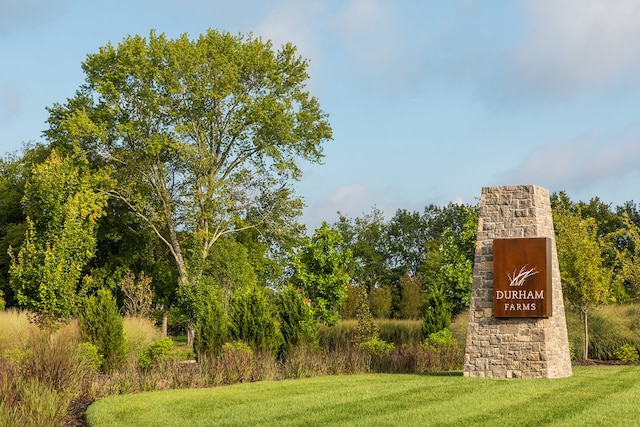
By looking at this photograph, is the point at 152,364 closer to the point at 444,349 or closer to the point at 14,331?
the point at 14,331

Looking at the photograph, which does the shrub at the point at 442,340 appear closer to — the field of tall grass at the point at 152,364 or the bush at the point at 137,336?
the field of tall grass at the point at 152,364

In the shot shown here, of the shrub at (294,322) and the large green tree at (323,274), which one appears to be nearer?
the shrub at (294,322)

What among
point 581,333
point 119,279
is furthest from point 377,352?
point 119,279

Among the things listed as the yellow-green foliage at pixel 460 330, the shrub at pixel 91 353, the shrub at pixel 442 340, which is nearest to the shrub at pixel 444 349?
the shrub at pixel 442 340

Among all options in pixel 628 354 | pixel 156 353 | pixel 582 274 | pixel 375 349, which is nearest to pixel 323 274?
pixel 375 349

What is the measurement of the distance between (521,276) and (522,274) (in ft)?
A: 0.16

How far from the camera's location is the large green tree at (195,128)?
3328cm

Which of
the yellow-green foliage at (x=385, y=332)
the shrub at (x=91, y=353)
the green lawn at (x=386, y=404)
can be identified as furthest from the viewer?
the yellow-green foliage at (x=385, y=332)

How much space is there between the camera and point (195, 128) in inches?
1328

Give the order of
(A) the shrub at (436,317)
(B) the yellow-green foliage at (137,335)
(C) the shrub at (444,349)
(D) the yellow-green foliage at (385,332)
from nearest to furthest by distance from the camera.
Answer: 1. (C) the shrub at (444,349)
2. (B) the yellow-green foliage at (137,335)
3. (A) the shrub at (436,317)
4. (D) the yellow-green foliage at (385,332)

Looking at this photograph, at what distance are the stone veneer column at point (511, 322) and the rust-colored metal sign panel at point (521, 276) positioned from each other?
0.74 feet

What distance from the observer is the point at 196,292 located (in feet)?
97.9

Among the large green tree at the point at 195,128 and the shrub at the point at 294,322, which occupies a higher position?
the large green tree at the point at 195,128

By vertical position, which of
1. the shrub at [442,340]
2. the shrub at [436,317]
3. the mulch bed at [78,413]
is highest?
the shrub at [436,317]
